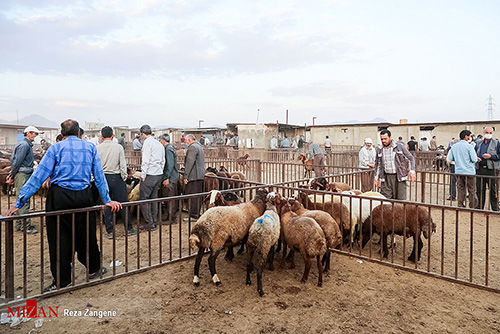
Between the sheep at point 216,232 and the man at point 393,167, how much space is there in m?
3.89

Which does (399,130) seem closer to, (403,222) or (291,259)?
(403,222)

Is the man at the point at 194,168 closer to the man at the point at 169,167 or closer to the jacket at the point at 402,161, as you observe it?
the man at the point at 169,167

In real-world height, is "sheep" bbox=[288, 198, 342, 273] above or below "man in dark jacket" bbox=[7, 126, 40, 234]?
below

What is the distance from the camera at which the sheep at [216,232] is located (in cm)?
409

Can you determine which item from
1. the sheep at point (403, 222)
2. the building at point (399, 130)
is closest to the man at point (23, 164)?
the sheep at point (403, 222)

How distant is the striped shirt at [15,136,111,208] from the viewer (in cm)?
377

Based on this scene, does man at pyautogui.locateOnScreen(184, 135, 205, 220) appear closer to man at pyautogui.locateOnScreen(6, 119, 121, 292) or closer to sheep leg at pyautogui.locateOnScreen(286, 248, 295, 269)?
sheep leg at pyautogui.locateOnScreen(286, 248, 295, 269)

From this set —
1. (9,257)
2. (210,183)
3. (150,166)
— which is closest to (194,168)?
(210,183)

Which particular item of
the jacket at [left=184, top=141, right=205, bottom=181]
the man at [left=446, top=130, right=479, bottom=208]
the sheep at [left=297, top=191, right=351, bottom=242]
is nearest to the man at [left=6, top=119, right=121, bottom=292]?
the jacket at [left=184, top=141, right=205, bottom=181]

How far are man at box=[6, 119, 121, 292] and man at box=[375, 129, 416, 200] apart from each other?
5.57 meters

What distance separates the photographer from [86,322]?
128 inches

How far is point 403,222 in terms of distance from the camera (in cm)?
478

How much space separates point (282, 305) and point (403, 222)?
249cm

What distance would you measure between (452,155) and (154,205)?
814 cm
